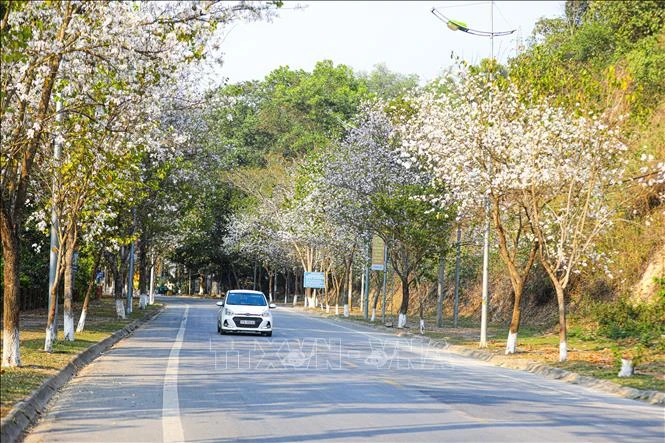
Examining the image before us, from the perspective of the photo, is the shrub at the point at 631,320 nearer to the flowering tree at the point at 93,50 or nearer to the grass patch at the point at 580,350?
the grass patch at the point at 580,350

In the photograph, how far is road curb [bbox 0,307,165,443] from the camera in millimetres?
10422

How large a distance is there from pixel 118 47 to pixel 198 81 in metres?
5.83

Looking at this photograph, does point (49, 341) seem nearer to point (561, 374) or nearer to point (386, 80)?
point (561, 374)

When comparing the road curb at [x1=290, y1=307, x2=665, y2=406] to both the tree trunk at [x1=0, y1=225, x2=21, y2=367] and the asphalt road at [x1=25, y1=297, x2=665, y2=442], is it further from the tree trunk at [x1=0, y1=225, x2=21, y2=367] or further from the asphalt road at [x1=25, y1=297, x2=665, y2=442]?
the tree trunk at [x1=0, y1=225, x2=21, y2=367]

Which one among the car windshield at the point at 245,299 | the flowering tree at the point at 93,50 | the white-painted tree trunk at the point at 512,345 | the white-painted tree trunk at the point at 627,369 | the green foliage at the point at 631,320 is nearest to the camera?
the flowering tree at the point at 93,50

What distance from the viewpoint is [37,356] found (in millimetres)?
19609

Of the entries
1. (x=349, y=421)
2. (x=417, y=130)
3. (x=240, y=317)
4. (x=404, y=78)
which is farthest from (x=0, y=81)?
(x=404, y=78)

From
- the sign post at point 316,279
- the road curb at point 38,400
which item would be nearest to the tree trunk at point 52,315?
the road curb at point 38,400

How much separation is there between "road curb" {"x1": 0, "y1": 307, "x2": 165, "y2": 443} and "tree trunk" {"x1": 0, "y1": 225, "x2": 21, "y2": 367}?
0.99 meters

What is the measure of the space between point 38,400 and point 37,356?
677 centimetres

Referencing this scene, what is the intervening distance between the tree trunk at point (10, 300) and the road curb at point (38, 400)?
0.99 meters

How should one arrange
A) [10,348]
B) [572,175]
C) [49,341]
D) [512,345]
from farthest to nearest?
[512,345] < [572,175] < [49,341] < [10,348]

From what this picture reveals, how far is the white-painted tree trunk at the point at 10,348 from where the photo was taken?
674 inches

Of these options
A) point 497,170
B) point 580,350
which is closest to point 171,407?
point 497,170
